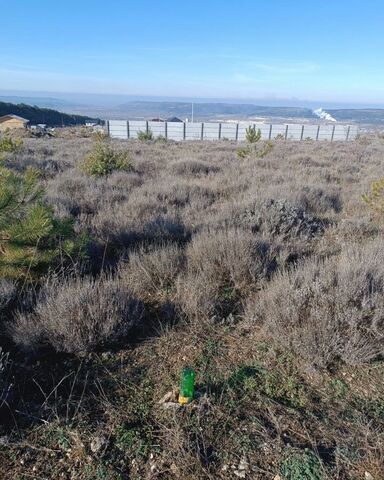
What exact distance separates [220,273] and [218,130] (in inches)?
1759

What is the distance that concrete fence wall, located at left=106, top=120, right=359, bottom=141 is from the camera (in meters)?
43.5

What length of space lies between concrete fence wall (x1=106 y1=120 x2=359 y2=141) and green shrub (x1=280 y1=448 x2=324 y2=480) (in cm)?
4406

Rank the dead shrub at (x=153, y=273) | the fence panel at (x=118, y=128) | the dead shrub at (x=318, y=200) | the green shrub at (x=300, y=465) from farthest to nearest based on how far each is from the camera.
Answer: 1. the fence panel at (x=118, y=128)
2. the dead shrub at (x=318, y=200)
3. the dead shrub at (x=153, y=273)
4. the green shrub at (x=300, y=465)

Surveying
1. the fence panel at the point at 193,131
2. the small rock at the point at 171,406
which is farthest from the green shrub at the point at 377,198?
the fence panel at the point at 193,131

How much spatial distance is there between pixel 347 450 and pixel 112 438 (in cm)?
137

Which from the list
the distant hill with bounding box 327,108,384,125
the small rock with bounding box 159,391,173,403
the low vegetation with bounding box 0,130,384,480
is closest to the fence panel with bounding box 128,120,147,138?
the low vegetation with bounding box 0,130,384,480

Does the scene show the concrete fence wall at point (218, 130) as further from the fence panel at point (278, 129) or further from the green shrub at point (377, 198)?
the green shrub at point (377, 198)

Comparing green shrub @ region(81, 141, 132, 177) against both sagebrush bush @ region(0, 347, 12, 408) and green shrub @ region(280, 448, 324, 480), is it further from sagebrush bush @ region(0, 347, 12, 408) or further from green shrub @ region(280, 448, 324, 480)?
green shrub @ region(280, 448, 324, 480)

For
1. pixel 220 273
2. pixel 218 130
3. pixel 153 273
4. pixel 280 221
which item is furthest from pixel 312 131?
pixel 153 273

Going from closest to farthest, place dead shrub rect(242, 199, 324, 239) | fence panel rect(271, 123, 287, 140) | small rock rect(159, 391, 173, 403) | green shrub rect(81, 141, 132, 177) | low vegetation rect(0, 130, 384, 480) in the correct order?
low vegetation rect(0, 130, 384, 480) → small rock rect(159, 391, 173, 403) → dead shrub rect(242, 199, 324, 239) → green shrub rect(81, 141, 132, 177) → fence panel rect(271, 123, 287, 140)

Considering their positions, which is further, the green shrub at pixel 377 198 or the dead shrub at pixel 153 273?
the green shrub at pixel 377 198

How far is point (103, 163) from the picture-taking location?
10.1 meters

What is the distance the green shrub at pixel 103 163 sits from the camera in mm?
9977

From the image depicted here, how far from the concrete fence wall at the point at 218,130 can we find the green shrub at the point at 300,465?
44062 millimetres
